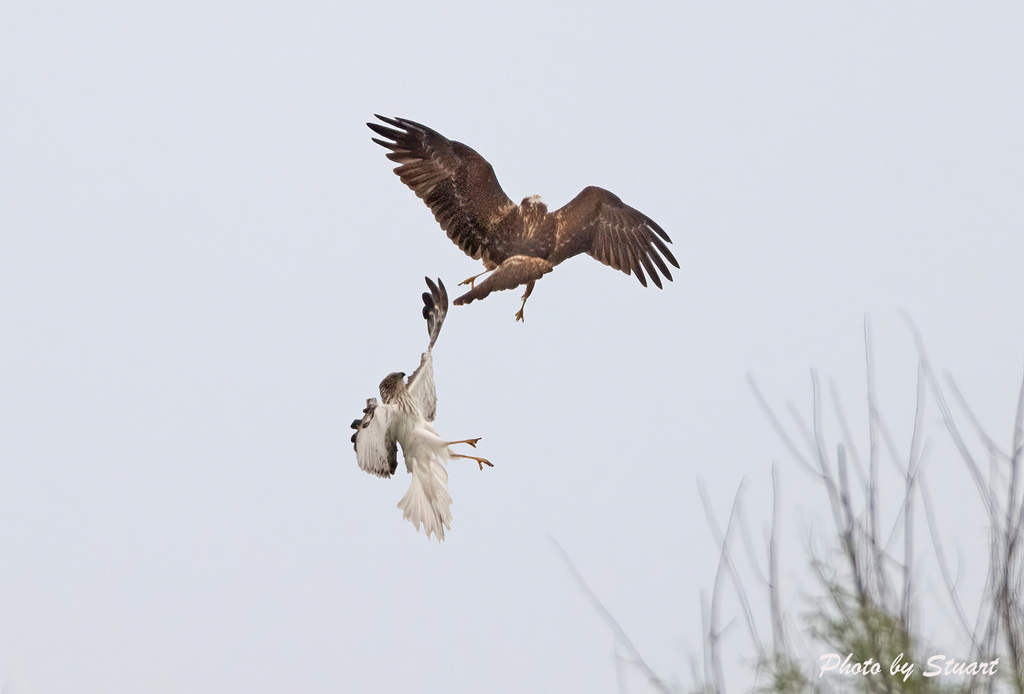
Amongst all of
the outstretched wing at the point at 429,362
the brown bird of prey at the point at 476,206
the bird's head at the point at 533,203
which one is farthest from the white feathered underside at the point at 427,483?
the bird's head at the point at 533,203

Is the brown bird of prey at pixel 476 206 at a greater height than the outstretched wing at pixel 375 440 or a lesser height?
greater

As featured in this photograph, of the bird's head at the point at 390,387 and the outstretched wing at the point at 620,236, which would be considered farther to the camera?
the outstretched wing at the point at 620,236

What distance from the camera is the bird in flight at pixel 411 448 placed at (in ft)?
16.5

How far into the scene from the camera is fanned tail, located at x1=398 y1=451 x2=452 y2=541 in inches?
199

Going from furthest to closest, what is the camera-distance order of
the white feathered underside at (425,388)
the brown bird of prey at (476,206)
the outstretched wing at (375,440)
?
the brown bird of prey at (476,206), the white feathered underside at (425,388), the outstretched wing at (375,440)

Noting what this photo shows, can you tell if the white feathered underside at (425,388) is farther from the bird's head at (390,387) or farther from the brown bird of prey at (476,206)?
the brown bird of prey at (476,206)

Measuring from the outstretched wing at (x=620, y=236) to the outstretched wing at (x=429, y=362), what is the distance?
866 mm

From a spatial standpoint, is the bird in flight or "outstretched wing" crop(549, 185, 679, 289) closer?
the bird in flight

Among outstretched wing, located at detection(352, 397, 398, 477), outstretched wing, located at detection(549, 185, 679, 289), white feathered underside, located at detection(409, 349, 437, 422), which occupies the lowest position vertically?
outstretched wing, located at detection(352, 397, 398, 477)

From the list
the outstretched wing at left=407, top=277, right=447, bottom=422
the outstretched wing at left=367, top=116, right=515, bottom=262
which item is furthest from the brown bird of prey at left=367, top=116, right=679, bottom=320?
the outstretched wing at left=407, top=277, right=447, bottom=422

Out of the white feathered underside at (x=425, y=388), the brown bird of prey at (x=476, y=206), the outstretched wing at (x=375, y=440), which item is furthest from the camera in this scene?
the brown bird of prey at (x=476, y=206)

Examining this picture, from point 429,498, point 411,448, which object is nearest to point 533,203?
point 411,448

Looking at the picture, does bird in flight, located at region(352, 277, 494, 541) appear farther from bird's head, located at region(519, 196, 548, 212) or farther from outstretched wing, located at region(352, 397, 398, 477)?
bird's head, located at region(519, 196, 548, 212)

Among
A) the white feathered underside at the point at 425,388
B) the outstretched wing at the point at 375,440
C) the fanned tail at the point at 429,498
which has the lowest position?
the fanned tail at the point at 429,498
